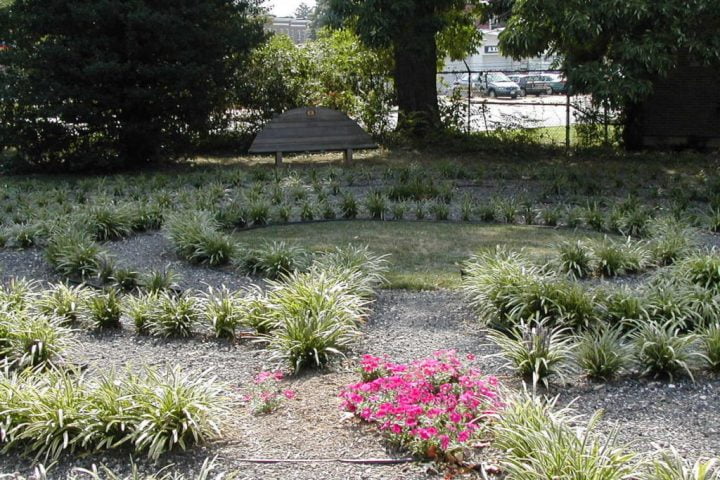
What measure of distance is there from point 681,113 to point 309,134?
324 inches

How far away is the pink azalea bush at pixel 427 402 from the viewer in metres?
3.97

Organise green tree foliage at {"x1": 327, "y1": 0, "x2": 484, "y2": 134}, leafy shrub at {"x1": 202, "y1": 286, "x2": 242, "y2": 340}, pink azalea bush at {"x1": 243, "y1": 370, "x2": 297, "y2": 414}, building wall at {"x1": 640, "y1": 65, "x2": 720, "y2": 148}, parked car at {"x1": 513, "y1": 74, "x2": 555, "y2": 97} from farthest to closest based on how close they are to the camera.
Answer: parked car at {"x1": 513, "y1": 74, "x2": 555, "y2": 97} → building wall at {"x1": 640, "y1": 65, "x2": 720, "y2": 148} → green tree foliage at {"x1": 327, "y1": 0, "x2": 484, "y2": 134} → leafy shrub at {"x1": 202, "y1": 286, "x2": 242, "y2": 340} → pink azalea bush at {"x1": 243, "y1": 370, "x2": 297, "y2": 414}

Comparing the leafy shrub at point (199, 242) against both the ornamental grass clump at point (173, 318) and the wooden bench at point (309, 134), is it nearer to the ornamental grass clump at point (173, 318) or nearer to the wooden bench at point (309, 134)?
the ornamental grass clump at point (173, 318)

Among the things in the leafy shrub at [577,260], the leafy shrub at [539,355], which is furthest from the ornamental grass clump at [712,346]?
the leafy shrub at [577,260]

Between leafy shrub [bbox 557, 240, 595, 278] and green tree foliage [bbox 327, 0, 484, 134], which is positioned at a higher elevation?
green tree foliage [bbox 327, 0, 484, 134]

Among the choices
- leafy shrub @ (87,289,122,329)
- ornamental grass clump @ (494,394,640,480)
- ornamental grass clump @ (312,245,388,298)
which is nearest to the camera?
ornamental grass clump @ (494,394,640,480)

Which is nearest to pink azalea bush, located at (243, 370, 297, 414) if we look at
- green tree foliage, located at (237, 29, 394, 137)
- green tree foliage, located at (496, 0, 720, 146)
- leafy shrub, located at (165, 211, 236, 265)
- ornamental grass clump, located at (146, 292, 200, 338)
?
ornamental grass clump, located at (146, 292, 200, 338)

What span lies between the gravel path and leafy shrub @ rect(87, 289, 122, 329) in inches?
4.3

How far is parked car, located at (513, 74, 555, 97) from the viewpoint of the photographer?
32.8 m

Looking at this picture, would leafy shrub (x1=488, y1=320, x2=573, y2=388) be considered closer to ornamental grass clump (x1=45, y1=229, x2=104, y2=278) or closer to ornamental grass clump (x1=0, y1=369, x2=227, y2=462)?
ornamental grass clump (x1=0, y1=369, x2=227, y2=462)

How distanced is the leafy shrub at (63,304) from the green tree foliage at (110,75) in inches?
325

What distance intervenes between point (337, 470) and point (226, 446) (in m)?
0.63

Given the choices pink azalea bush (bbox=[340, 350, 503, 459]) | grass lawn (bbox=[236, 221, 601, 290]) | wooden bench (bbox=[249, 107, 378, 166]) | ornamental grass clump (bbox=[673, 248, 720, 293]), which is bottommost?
pink azalea bush (bbox=[340, 350, 503, 459])

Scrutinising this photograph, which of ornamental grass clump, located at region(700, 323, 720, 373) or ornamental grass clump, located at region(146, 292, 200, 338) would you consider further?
ornamental grass clump, located at region(146, 292, 200, 338)
